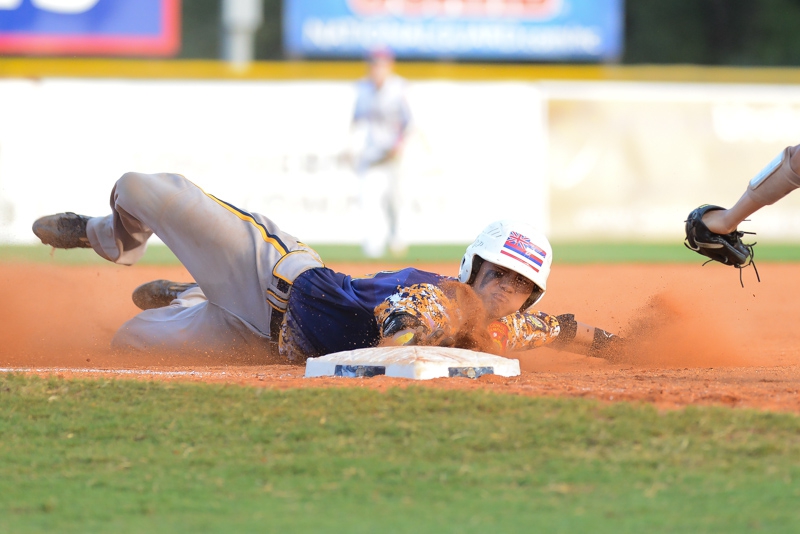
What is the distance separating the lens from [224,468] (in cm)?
284

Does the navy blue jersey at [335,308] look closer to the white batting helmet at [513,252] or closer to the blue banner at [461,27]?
the white batting helmet at [513,252]

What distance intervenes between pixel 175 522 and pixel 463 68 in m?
13.6

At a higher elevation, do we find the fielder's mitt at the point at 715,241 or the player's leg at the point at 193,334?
the fielder's mitt at the point at 715,241

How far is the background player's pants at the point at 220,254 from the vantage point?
4887 millimetres

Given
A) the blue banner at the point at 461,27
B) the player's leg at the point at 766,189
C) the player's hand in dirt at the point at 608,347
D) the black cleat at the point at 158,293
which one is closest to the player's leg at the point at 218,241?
the black cleat at the point at 158,293

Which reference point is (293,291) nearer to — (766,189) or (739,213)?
(739,213)

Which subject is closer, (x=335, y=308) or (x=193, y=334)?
(x=335, y=308)

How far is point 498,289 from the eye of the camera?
4578 mm

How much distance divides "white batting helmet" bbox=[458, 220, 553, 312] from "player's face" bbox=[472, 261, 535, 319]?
0.05m

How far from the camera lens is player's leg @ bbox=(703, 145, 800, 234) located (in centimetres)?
430

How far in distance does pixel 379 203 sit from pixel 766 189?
891 cm

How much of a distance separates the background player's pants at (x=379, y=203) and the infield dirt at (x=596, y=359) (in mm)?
3746

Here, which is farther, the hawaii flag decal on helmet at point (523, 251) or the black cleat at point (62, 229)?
the black cleat at point (62, 229)

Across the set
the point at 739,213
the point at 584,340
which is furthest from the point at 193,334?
the point at 739,213
